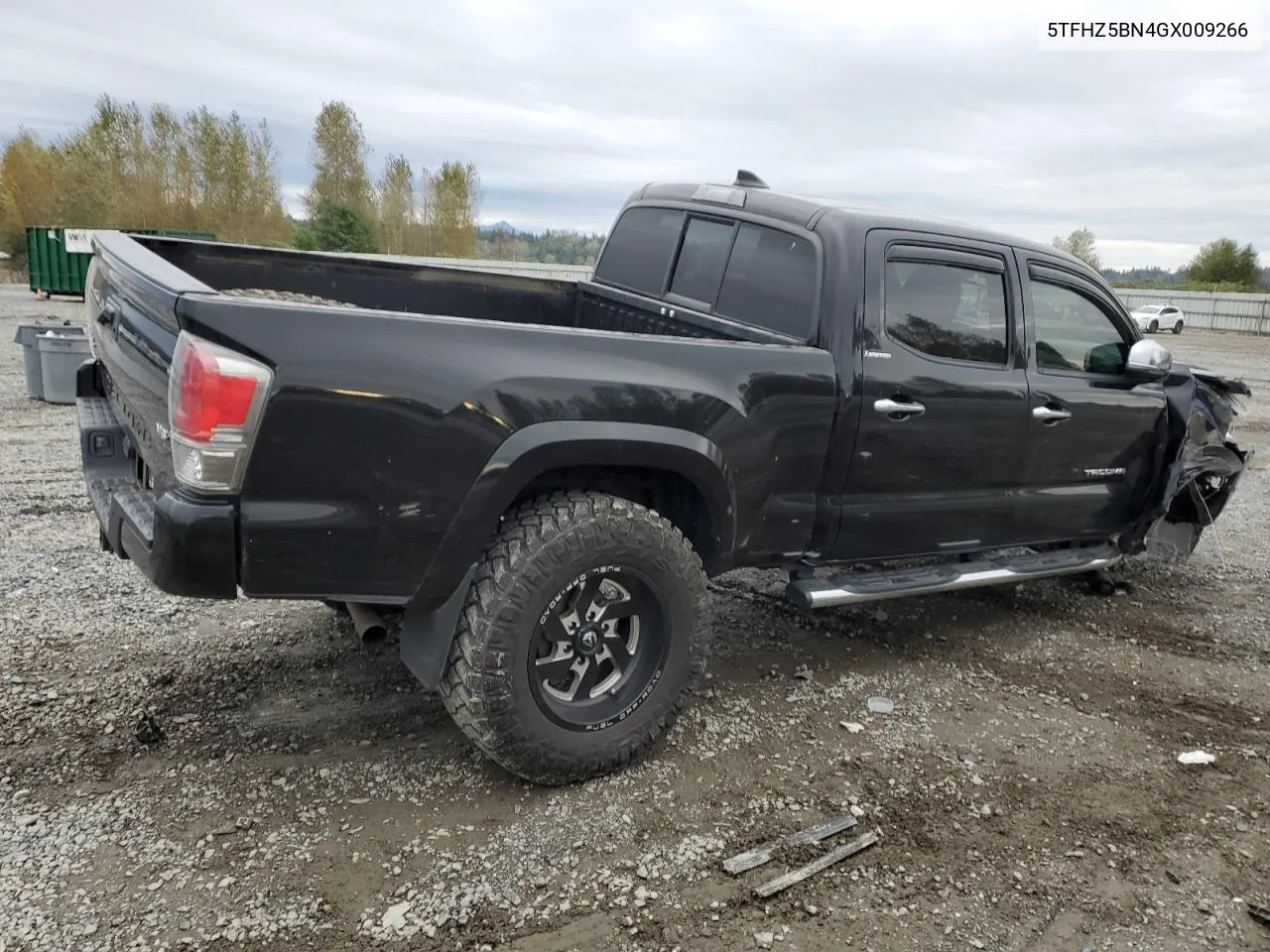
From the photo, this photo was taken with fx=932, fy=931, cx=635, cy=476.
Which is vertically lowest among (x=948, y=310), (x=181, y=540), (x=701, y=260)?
(x=181, y=540)

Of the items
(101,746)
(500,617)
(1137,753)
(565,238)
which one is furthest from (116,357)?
(565,238)

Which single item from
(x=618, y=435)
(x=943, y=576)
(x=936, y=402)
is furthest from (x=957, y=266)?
(x=618, y=435)

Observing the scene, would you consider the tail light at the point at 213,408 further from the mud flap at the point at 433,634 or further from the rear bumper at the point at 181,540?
the mud flap at the point at 433,634

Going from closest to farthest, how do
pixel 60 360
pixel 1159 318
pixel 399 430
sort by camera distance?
pixel 399 430, pixel 60 360, pixel 1159 318

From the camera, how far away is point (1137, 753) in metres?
3.68

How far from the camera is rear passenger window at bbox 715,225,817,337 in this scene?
3.80m

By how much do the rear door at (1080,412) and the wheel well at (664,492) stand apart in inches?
71.7

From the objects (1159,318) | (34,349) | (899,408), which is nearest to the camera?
(899,408)

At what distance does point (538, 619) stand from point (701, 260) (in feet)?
7.12

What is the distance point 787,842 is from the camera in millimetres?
2936

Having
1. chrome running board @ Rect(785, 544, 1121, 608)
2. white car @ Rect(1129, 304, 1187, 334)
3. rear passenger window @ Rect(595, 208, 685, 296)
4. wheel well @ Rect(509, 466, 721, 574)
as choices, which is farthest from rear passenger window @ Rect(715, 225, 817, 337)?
white car @ Rect(1129, 304, 1187, 334)

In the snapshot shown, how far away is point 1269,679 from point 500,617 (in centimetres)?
382

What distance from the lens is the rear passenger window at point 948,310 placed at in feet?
12.8

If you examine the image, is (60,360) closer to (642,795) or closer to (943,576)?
(642,795)
